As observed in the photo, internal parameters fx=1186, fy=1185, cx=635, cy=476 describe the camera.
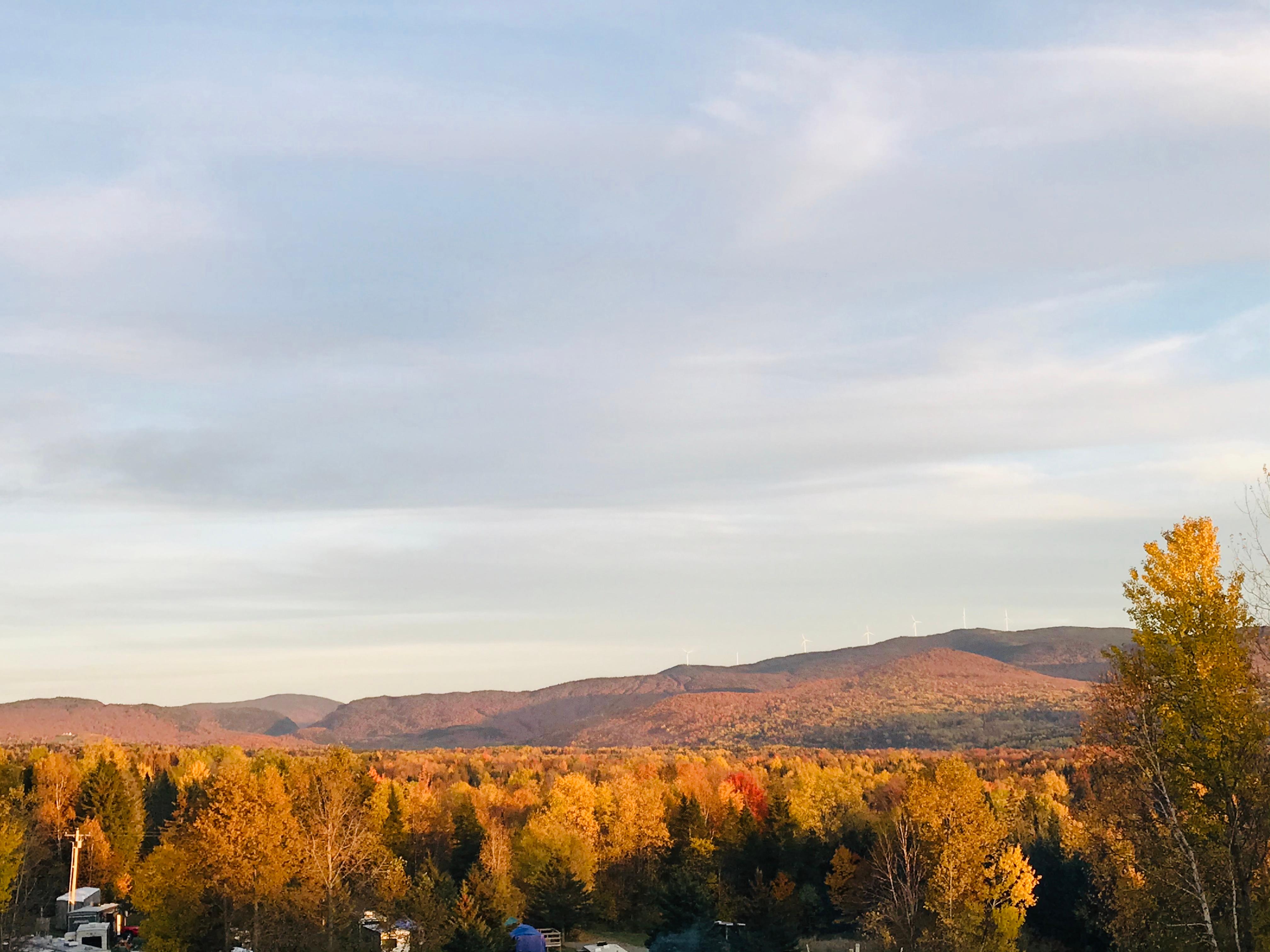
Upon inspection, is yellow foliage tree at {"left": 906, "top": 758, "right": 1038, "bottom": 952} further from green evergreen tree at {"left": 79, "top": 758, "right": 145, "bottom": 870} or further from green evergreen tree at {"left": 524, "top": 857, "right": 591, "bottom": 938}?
green evergreen tree at {"left": 79, "top": 758, "right": 145, "bottom": 870}

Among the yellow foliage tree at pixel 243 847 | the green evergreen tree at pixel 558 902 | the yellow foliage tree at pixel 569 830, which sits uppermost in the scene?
the yellow foliage tree at pixel 243 847

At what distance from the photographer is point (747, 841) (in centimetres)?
8981

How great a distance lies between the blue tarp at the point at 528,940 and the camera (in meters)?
69.2

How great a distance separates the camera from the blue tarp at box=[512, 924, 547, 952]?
69188 mm

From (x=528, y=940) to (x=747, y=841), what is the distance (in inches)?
974

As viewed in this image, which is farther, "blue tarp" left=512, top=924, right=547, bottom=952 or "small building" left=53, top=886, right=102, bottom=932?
"small building" left=53, top=886, right=102, bottom=932

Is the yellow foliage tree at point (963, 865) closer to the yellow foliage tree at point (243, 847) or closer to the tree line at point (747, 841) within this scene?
the tree line at point (747, 841)

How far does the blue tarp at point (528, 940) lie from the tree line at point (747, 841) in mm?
3815

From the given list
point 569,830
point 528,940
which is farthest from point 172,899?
point 569,830

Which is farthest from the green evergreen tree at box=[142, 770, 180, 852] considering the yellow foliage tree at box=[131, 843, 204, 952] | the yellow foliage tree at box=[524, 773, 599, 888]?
the yellow foliage tree at box=[131, 843, 204, 952]

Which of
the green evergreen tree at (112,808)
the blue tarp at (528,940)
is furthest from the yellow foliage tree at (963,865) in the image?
the green evergreen tree at (112,808)

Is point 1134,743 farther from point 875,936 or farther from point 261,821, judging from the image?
point 875,936

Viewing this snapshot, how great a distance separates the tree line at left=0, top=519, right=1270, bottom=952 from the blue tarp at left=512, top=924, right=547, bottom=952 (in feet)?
12.5

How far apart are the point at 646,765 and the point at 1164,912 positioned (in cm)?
13992
